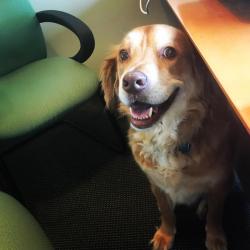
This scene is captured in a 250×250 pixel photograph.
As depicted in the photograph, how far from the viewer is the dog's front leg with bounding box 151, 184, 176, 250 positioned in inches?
53.0

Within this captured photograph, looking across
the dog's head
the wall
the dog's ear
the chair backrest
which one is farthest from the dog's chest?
the wall

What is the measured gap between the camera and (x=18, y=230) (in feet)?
2.93

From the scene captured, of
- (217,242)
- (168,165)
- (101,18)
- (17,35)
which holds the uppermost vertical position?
(17,35)

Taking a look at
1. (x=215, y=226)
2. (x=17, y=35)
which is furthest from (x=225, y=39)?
(x=17, y=35)

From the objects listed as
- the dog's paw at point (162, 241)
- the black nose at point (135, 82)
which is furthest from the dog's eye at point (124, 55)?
the dog's paw at point (162, 241)

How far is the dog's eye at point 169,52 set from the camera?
1.08 meters

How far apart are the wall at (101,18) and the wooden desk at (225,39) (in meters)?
0.78

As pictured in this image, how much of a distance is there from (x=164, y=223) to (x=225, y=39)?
0.76 metres

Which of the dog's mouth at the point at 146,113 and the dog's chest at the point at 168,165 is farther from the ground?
the dog's mouth at the point at 146,113

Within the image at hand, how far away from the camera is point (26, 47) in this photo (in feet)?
5.78

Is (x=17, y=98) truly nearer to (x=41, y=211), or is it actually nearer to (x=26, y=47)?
(x=26, y=47)

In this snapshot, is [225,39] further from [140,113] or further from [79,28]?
[79,28]

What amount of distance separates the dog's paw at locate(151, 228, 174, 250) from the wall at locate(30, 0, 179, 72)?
1.09 meters

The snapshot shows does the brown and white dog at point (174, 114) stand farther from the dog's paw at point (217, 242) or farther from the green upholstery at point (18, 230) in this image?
the green upholstery at point (18, 230)
